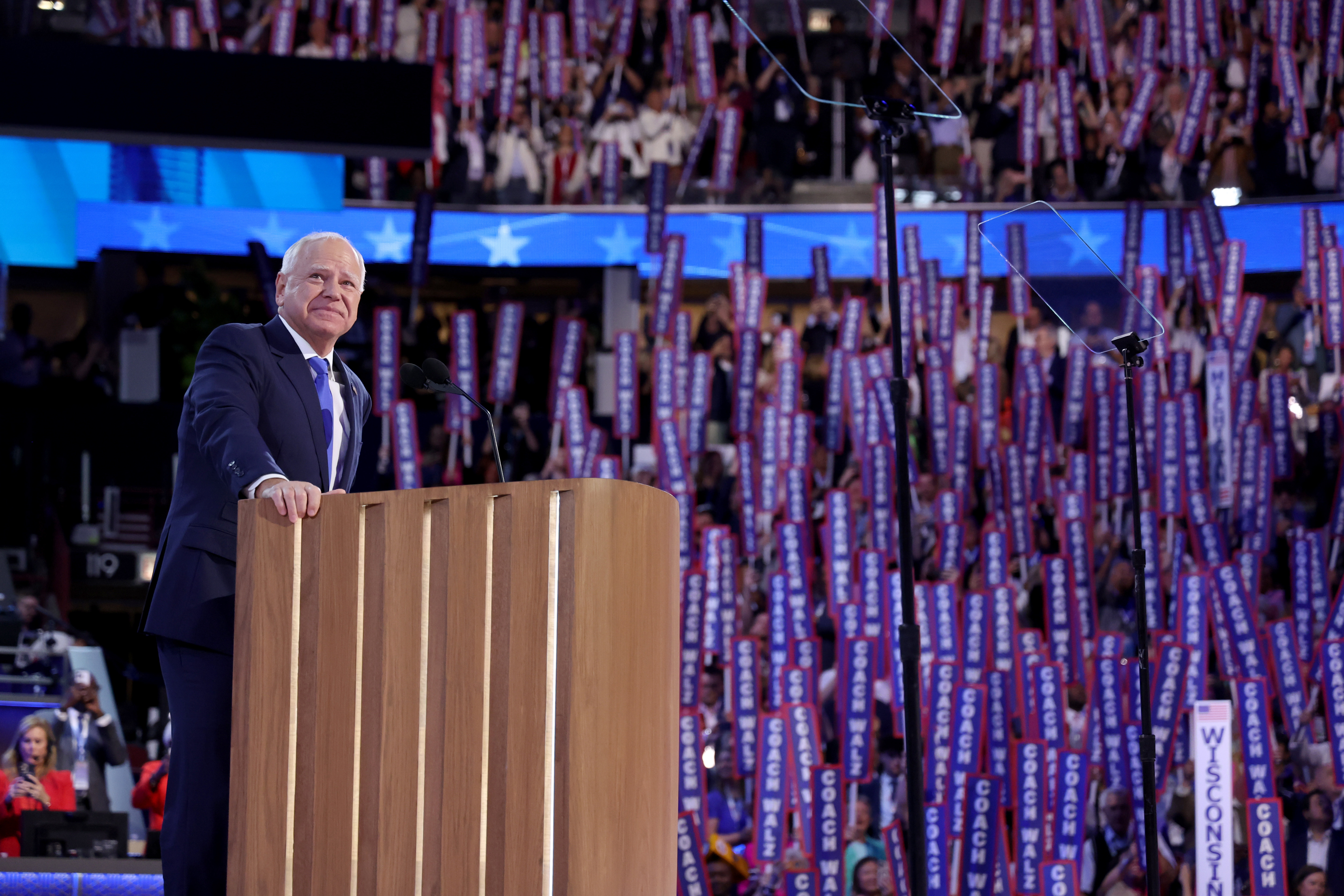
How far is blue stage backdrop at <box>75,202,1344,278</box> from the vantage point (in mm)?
8477

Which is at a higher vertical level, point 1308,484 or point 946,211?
point 946,211

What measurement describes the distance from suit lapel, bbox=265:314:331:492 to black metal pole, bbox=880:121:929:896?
979 mm

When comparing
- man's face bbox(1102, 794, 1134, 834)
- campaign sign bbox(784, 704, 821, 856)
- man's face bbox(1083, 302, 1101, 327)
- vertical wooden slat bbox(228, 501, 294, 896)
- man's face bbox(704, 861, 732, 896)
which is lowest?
man's face bbox(704, 861, 732, 896)

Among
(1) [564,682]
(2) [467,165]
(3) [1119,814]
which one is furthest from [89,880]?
(2) [467,165]

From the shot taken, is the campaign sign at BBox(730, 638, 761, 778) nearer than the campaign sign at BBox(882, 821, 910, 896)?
No

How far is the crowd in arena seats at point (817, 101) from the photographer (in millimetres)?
8227

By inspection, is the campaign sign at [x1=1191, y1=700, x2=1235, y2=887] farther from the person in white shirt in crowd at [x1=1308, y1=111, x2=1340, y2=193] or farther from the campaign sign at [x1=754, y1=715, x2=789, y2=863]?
the person in white shirt in crowd at [x1=1308, y1=111, x2=1340, y2=193]

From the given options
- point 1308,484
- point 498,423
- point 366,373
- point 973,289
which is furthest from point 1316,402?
point 366,373

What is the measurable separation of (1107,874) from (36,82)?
18.8 ft

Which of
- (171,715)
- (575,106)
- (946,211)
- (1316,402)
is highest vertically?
(575,106)

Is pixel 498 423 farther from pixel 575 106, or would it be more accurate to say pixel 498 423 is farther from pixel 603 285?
pixel 575 106

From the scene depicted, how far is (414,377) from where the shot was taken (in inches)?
87.9

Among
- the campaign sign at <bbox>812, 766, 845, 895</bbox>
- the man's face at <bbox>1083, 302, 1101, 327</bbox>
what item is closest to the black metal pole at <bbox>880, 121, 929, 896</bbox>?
the man's face at <bbox>1083, 302, 1101, 327</bbox>

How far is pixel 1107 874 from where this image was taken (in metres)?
5.92
